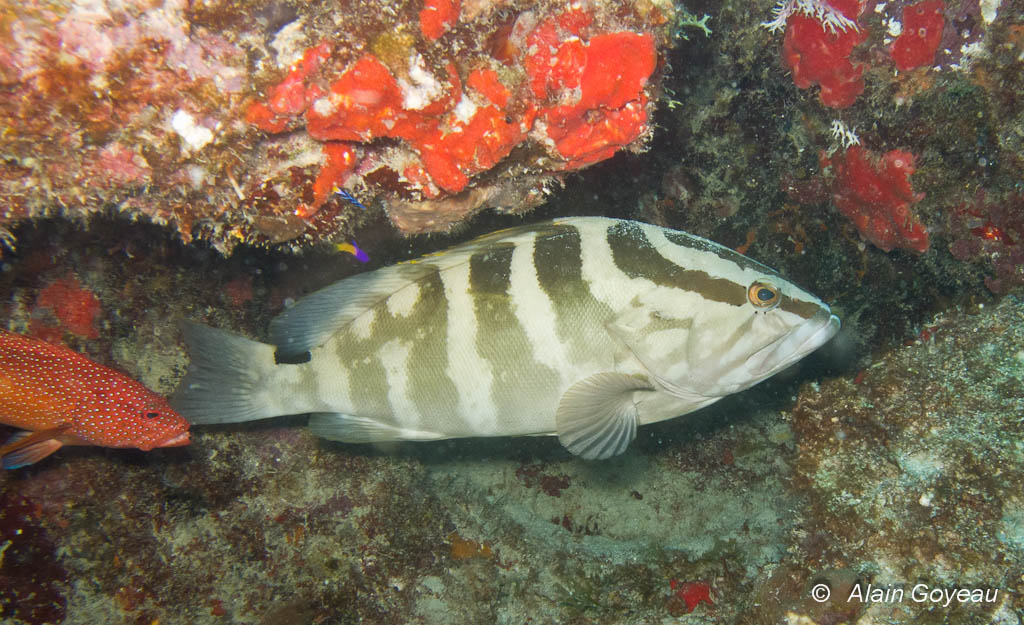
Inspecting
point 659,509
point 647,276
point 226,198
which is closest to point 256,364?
point 226,198

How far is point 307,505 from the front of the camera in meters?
3.95

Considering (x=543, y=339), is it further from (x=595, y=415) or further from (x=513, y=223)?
(x=513, y=223)

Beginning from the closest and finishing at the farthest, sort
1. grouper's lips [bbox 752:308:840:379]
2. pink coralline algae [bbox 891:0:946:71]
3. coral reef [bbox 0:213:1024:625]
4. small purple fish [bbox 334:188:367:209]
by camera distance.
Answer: small purple fish [bbox 334:188:367:209] → grouper's lips [bbox 752:308:840:379] → coral reef [bbox 0:213:1024:625] → pink coralline algae [bbox 891:0:946:71]

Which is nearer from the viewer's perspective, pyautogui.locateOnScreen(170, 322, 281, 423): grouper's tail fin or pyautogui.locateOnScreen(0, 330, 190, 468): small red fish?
pyautogui.locateOnScreen(0, 330, 190, 468): small red fish

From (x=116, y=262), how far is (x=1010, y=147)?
253 inches

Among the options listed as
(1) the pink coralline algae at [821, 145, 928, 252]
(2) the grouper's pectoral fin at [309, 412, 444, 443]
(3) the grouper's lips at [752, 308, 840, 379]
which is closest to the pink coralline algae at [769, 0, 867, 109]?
(1) the pink coralline algae at [821, 145, 928, 252]

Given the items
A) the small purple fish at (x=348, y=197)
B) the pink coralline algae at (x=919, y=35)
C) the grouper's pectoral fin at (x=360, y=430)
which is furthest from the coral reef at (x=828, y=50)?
the grouper's pectoral fin at (x=360, y=430)

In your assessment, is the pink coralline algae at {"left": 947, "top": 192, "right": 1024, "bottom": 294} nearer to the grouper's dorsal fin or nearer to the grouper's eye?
the grouper's eye

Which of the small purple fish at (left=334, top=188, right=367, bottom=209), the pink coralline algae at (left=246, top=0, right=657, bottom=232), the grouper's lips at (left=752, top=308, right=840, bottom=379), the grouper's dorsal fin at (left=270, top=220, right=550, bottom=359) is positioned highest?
the pink coralline algae at (left=246, top=0, right=657, bottom=232)

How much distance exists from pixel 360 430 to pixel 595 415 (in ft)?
5.15

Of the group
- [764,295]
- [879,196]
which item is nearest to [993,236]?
[879,196]

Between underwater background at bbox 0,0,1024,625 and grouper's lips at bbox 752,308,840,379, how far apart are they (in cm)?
105

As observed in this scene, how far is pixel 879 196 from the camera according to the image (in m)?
4.04

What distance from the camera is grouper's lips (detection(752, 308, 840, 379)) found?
2822mm
